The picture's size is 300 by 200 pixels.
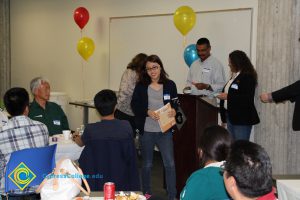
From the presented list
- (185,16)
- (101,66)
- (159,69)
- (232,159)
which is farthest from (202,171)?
(101,66)

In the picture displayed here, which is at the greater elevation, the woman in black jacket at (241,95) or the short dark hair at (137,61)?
the short dark hair at (137,61)

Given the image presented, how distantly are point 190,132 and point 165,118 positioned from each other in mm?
396

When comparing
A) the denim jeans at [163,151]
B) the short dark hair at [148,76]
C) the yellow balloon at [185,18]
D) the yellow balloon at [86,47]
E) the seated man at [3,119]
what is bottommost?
the denim jeans at [163,151]

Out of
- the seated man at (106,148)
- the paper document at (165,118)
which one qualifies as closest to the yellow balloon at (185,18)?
the paper document at (165,118)

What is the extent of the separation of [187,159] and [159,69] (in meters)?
0.97

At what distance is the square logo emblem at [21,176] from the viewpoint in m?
2.78

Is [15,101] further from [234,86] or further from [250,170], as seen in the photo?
[234,86]

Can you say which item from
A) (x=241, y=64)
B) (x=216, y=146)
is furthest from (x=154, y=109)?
(x=216, y=146)

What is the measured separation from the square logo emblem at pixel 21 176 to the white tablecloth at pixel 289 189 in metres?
1.64

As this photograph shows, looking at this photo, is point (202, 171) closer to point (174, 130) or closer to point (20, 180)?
point (20, 180)

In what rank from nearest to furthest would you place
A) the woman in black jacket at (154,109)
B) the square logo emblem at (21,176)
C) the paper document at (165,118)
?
the square logo emblem at (21,176)
the paper document at (165,118)
the woman in black jacket at (154,109)

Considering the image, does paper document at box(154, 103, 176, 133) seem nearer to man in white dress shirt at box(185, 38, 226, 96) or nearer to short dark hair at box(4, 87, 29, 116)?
man in white dress shirt at box(185, 38, 226, 96)

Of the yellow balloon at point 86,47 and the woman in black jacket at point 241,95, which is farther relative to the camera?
the yellow balloon at point 86,47

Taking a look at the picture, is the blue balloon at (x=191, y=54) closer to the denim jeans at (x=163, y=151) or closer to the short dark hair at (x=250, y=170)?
the denim jeans at (x=163, y=151)
